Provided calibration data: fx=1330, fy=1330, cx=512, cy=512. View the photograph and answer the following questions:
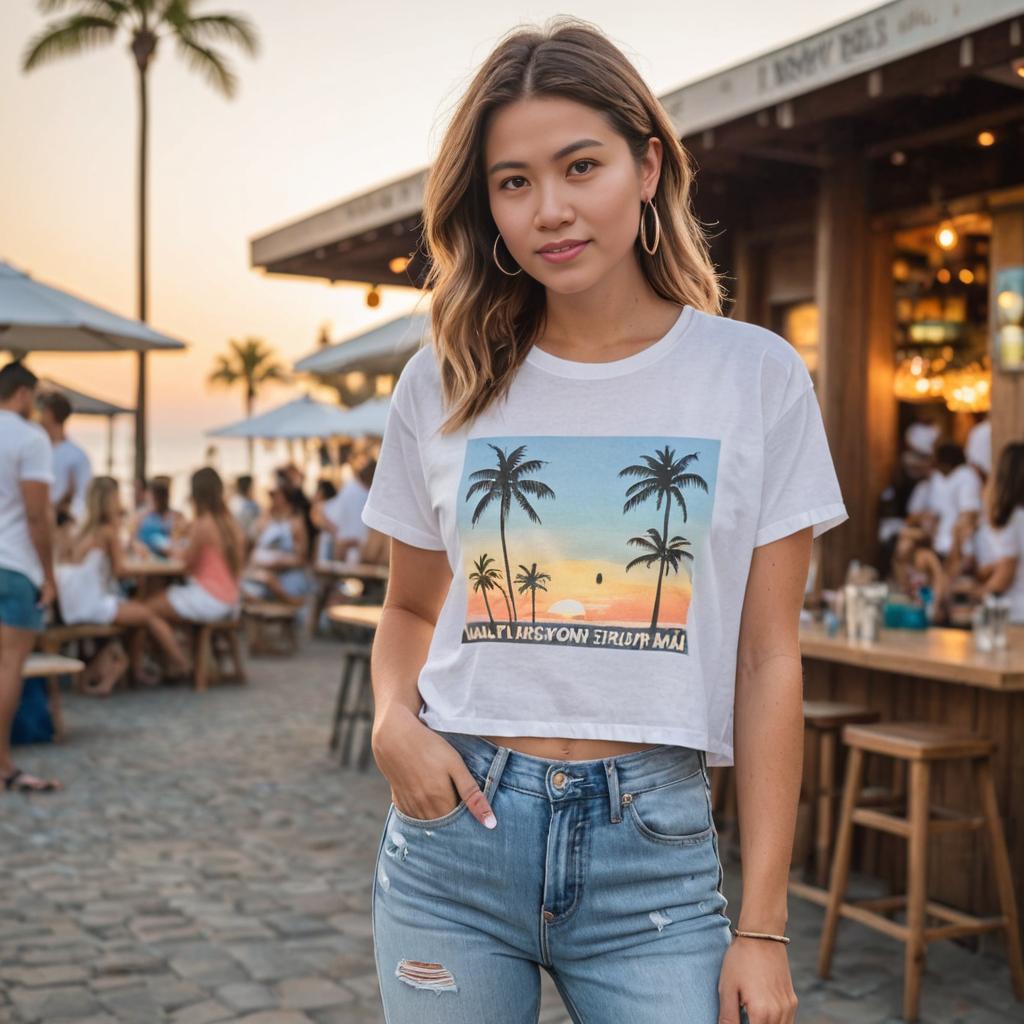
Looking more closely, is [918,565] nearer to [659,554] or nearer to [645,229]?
[645,229]

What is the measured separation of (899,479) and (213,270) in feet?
67.5

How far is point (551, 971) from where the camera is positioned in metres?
1.69

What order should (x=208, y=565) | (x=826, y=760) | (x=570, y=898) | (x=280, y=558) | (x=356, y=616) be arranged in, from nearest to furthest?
(x=570, y=898) → (x=826, y=760) → (x=356, y=616) → (x=208, y=565) → (x=280, y=558)

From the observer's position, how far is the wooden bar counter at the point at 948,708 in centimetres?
489

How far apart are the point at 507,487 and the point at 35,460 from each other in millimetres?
5925

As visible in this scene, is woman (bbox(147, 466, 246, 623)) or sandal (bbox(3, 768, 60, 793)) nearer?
sandal (bbox(3, 768, 60, 793))

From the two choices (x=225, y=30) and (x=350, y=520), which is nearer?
(x=350, y=520)

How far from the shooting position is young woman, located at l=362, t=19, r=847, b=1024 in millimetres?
1617

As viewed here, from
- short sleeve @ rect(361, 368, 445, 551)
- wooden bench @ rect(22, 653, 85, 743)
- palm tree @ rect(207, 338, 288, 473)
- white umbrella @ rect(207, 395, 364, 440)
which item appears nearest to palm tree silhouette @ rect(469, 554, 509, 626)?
short sleeve @ rect(361, 368, 445, 551)

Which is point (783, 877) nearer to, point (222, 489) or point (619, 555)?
point (619, 555)

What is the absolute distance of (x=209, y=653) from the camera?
450 inches

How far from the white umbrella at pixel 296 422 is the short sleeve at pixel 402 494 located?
17599mm

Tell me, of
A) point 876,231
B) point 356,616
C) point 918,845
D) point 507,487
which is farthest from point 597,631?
point 876,231

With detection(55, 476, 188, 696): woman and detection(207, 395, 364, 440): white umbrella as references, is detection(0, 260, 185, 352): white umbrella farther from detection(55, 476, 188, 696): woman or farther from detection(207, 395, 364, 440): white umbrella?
detection(207, 395, 364, 440): white umbrella
